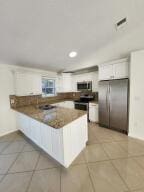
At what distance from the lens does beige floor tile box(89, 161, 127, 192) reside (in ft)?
4.86

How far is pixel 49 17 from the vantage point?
6.01 ft

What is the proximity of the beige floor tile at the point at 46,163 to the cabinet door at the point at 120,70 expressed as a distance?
273 cm

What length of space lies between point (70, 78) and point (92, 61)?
154 cm

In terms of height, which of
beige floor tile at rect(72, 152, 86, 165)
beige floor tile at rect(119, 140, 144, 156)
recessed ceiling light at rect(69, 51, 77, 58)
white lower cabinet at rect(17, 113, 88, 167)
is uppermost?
recessed ceiling light at rect(69, 51, 77, 58)

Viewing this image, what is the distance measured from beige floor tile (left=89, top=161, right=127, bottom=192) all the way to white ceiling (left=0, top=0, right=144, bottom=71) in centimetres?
276

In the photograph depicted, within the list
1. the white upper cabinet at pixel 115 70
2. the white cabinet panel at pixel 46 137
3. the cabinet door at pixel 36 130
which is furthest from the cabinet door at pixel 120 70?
the cabinet door at pixel 36 130

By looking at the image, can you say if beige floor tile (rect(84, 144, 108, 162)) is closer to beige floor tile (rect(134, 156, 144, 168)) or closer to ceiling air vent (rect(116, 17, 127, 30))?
beige floor tile (rect(134, 156, 144, 168))

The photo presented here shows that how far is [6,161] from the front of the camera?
212 cm

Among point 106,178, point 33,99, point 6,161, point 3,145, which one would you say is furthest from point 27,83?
point 106,178

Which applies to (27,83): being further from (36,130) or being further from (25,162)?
(25,162)

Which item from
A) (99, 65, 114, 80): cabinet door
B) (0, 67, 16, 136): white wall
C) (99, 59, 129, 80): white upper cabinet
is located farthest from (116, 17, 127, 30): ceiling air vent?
(0, 67, 16, 136): white wall

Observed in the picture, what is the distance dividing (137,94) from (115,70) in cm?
93

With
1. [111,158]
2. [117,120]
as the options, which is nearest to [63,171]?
[111,158]

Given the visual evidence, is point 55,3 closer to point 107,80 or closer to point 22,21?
point 22,21
